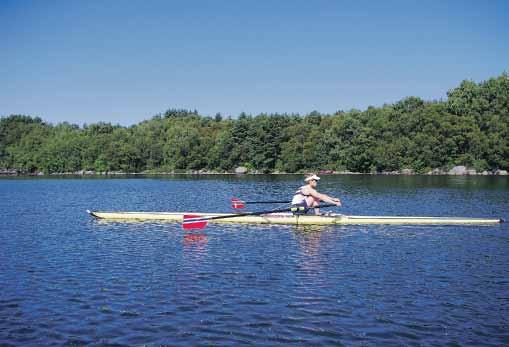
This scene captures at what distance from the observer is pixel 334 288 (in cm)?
1455

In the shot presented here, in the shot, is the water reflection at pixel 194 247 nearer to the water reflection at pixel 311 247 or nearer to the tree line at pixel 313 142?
the water reflection at pixel 311 247

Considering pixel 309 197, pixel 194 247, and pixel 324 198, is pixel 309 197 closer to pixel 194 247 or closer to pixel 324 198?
pixel 324 198

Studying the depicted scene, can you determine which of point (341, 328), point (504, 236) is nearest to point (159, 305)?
point (341, 328)

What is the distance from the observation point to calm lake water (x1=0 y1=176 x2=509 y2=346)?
36.8ft

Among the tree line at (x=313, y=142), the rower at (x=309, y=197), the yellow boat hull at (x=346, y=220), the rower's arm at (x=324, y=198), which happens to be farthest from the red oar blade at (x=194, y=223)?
the tree line at (x=313, y=142)

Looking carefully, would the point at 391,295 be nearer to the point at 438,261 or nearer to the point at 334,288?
the point at 334,288

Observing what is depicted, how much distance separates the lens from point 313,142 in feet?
440

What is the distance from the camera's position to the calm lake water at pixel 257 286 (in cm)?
1122

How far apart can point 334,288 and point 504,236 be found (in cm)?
1284

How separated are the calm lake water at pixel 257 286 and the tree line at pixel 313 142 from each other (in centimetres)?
9451

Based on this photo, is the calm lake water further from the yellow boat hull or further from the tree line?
the tree line

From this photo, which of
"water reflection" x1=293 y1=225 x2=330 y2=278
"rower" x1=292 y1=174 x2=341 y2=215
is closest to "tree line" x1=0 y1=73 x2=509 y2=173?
"rower" x1=292 y1=174 x2=341 y2=215

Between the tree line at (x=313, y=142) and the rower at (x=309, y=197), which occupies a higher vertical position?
the tree line at (x=313, y=142)

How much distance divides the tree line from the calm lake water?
94506 mm
